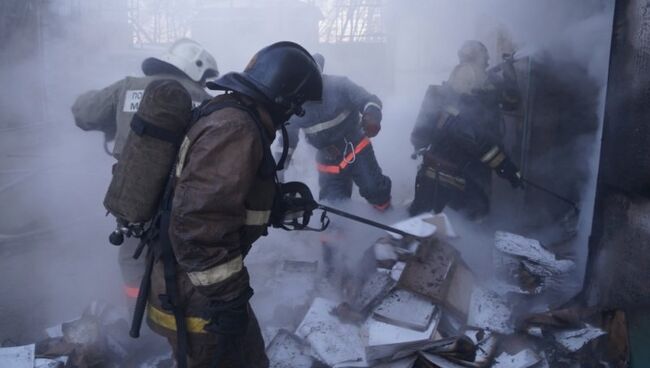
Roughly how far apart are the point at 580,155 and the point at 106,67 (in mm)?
6296

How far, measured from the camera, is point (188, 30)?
481 inches

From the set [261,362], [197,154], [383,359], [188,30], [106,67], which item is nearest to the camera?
[197,154]

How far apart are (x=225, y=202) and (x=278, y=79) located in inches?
23.9

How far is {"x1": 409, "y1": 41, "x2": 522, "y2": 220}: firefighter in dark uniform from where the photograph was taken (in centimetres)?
487

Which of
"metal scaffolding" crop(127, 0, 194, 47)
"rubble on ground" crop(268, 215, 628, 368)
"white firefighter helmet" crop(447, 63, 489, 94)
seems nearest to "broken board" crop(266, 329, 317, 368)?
"rubble on ground" crop(268, 215, 628, 368)

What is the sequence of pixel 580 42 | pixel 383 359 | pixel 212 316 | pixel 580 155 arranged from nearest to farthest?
1. pixel 212 316
2. pixel 383 359
3. pixel 580 42
4. pixel 580 155

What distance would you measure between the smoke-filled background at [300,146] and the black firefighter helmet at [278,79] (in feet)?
6.73

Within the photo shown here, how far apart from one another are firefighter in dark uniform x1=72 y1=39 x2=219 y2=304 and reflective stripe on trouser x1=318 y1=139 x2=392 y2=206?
1.81 meters

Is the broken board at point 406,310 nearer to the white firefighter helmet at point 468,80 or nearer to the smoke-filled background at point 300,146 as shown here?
the smoke-filled background at point 300,146

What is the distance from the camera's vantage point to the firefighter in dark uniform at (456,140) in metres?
4.87

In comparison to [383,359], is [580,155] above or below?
above

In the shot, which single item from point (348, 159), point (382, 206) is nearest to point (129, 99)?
point (348, 159)

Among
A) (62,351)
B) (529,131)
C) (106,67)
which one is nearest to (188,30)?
(106,67)

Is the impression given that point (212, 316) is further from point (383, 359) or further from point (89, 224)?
point (89, 224)
